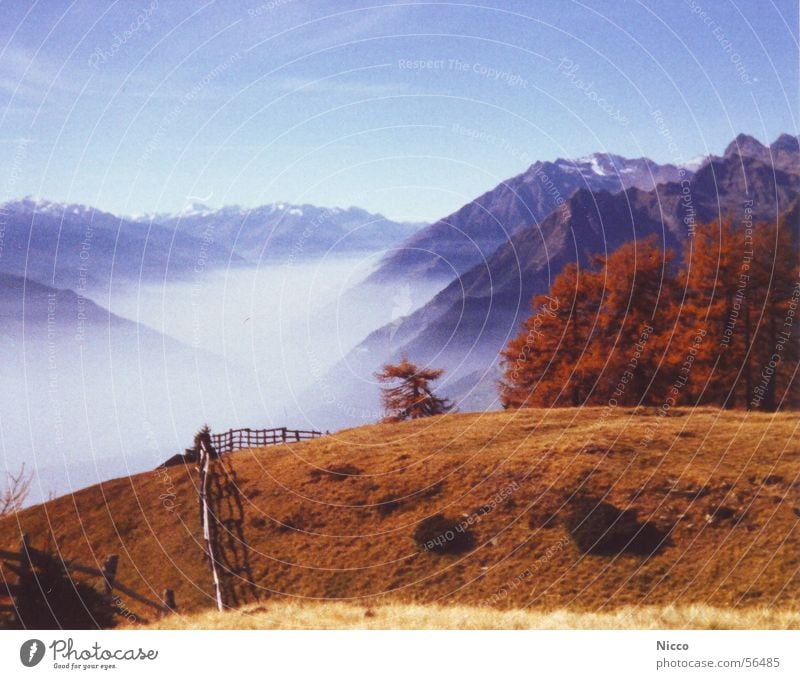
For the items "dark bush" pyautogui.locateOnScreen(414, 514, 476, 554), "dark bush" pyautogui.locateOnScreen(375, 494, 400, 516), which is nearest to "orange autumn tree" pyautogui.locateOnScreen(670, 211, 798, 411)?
"dark bush" pyautogui.locateOnScreen(414, 514, 476, 554)

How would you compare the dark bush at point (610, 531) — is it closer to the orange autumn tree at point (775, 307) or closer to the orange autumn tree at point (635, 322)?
the orange autumn tree at point (635, 322)

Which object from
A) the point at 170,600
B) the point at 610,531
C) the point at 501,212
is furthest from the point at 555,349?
the point at 170,600

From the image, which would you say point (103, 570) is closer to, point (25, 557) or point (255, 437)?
point (25, 557)

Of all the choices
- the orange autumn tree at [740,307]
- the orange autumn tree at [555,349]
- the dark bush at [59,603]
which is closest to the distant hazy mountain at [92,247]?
the dark bush at [59,603]

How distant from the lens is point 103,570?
16547 millimetres

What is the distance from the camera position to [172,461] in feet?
57.9

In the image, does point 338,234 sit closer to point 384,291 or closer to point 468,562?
point 384,291

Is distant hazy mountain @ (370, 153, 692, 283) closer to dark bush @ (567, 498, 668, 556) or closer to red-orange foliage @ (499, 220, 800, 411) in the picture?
red-orange foliage @ (499, 220, 800, 411)

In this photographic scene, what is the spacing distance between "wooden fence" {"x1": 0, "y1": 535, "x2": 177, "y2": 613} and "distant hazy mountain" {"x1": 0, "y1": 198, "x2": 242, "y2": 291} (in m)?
6.32

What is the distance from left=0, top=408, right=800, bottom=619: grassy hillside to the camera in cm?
1577

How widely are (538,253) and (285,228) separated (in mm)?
7425

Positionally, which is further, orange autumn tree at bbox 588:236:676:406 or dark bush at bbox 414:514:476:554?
orange autumn tree at bbox 588:236:676:406

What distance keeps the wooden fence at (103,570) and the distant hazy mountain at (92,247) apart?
20.7 ft
